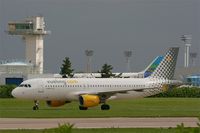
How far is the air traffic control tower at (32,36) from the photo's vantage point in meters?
143

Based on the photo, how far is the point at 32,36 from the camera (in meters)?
144

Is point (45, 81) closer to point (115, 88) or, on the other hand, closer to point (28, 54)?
point (115, 88)

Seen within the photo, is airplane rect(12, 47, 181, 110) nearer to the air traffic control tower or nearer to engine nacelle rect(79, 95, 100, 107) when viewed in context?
engine nacelle rect(79, 95, 100, 107)

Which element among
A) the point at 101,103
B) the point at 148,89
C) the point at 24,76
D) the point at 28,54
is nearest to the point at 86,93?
the point at 101,103

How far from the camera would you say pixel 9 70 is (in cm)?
13475

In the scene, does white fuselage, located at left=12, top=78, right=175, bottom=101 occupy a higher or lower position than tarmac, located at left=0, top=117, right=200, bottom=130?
higher

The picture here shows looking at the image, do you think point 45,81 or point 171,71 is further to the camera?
point 171,71

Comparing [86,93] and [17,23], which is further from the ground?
[17,23]

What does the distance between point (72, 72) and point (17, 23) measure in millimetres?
21868

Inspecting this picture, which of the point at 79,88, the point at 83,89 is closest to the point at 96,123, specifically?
the point at 79,88

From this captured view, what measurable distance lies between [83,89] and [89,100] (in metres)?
3.71

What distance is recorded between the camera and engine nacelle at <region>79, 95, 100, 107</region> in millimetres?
56188

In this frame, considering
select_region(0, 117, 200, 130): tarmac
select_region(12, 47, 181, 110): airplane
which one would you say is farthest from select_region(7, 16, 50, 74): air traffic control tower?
select_region(0, 117, 200, 130): tarmac

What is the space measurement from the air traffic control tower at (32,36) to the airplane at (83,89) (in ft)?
265
